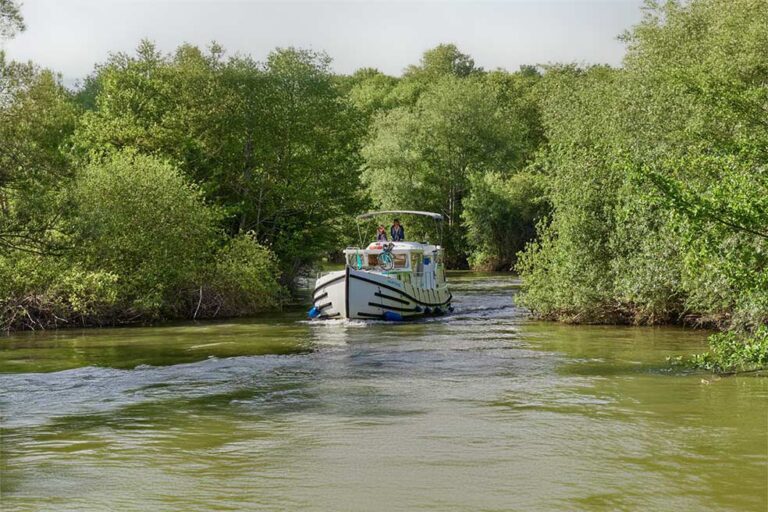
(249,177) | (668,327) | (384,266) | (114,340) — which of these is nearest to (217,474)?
(114,340)

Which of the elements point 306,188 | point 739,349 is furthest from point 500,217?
point 739,349

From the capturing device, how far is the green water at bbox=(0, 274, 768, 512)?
981 centimetres

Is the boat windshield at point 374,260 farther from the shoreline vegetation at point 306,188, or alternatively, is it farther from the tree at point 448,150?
the tree at point 448,150

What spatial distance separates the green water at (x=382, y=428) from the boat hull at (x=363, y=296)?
6.69m

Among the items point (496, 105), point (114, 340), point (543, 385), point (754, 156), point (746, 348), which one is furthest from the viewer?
point (496, 105)

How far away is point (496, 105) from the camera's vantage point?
235ft

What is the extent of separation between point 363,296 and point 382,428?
1680cm

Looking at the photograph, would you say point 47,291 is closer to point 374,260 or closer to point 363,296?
point 363,296

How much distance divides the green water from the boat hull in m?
6.69

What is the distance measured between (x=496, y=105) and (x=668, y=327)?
4812cm

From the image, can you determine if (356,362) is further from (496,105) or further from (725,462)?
(496,105)

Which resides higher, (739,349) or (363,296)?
(363,296)

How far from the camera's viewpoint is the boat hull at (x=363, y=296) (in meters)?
29.8

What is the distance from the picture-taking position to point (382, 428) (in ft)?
43.1
